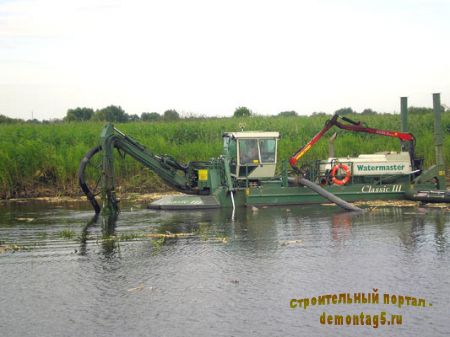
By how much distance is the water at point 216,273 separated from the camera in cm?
1115

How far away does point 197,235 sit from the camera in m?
18.8

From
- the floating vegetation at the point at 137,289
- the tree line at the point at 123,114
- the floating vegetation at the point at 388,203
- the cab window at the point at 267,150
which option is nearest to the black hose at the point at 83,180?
the cab window at the point at 267,150

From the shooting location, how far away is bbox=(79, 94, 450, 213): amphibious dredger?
2488cm

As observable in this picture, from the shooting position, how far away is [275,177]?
25922 mm

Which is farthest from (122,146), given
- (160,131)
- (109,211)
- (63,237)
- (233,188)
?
(160,131)

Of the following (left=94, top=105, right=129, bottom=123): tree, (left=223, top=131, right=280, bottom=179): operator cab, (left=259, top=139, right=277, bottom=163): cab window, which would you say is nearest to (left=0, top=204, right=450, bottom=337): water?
(left=223, top=131, right=280, bottom=179): operator cab

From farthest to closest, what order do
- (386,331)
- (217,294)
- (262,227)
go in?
(262,227) → (217,294) → (386,331)

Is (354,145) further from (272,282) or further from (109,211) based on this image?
(272,282)

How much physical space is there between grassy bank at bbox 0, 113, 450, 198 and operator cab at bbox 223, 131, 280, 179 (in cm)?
500

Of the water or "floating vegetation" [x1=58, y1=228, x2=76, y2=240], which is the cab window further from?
"floating vegetation" [x1=58, y1=228, x2=76, y2=240]

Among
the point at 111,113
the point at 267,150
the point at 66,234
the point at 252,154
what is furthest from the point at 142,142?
the point at 111,113

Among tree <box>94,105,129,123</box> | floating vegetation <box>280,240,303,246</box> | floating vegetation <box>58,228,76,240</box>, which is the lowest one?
floating vegetation <box>280,240,303,246</box>

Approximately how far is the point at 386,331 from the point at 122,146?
49.7 ft

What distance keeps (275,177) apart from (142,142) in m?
9.83
